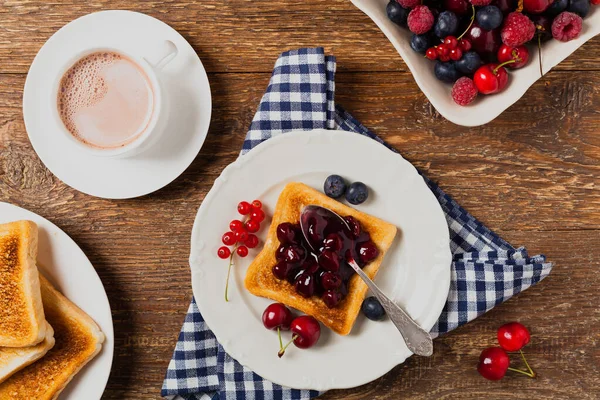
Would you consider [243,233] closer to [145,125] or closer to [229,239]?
[229,239]

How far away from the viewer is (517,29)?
4.32ft

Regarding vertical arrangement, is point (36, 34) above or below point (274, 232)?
above

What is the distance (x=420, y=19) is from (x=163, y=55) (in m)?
0.58

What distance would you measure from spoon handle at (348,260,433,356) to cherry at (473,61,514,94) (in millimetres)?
484

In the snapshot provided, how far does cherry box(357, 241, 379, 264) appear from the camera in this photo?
146 centimetres

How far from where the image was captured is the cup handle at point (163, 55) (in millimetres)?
1442

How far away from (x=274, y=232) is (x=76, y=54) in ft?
1.96

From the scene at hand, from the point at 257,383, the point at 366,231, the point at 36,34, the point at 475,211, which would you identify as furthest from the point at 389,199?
the point at 36,34

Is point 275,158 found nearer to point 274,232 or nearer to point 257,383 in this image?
point 274,232

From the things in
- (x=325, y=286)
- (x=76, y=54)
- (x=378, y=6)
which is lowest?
(x=325, y=286)

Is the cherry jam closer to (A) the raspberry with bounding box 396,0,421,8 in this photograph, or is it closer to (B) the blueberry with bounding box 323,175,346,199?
(B) the blueberry with bounding box 323,175,346,199

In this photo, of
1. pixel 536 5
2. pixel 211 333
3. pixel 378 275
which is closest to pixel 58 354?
pixel 211 333

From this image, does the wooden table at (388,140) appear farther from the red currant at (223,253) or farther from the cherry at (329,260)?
the cherry at (329,260)

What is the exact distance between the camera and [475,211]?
160cm
